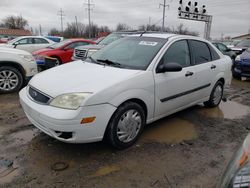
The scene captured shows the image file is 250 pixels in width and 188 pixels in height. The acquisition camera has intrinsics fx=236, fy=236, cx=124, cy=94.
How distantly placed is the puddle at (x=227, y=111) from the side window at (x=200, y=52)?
1156 millimetres

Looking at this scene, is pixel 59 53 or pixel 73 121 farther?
pixel 59 53

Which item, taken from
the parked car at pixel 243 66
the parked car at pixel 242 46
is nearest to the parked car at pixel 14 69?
the parked car at pixel 243 66

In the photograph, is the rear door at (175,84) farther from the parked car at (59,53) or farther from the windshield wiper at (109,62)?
the parked car at (59,53)

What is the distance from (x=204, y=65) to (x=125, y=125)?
2233mm

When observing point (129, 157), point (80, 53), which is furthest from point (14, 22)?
point (129, 157)

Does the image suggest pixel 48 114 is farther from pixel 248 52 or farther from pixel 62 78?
pixel 248 52

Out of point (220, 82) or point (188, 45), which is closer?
point (188, 45)

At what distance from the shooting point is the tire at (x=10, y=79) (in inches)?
235

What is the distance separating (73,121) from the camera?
2742mm

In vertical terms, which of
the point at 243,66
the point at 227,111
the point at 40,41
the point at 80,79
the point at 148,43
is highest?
the point at 148,43

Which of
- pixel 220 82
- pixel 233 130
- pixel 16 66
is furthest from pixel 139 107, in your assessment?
pixel 16 66

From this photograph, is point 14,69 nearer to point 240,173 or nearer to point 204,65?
point 204,65

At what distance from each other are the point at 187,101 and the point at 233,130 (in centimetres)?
96

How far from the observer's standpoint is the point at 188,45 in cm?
434
